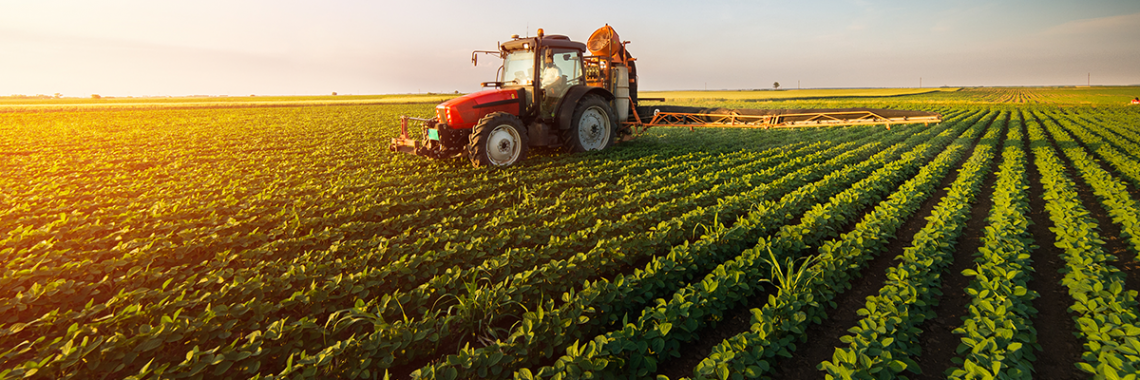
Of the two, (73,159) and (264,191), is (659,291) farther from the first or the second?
(73,159)

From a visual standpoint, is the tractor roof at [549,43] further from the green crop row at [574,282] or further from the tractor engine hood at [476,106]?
the green crop row at [574,282]

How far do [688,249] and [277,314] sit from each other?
3020mm

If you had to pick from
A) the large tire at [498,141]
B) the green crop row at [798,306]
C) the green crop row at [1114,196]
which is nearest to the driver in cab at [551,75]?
the large tire at [498,141]

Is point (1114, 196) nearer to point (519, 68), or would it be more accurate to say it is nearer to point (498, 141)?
→ point (498, 141)

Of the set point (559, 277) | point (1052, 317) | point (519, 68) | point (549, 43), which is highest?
point (549, 43)

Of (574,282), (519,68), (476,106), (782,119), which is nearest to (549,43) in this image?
(519,68)

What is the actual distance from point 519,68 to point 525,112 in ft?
2.60

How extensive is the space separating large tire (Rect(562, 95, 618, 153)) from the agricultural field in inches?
68.8

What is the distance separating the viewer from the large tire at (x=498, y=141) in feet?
24.4

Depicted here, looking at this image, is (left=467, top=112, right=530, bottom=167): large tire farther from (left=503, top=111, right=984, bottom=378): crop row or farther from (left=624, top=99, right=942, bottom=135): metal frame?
(left=503, top=111, right=984, bottom=378): crop row

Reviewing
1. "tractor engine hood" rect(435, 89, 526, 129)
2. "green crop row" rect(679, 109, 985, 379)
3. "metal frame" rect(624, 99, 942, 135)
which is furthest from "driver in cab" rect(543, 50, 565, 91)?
"green crop row" rect(679, 109, 985, 379)

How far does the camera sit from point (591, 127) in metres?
9.34

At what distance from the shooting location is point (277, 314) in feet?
10.1

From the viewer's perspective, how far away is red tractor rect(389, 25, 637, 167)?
300 inches
